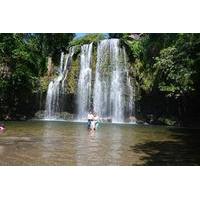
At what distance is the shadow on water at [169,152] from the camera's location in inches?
347

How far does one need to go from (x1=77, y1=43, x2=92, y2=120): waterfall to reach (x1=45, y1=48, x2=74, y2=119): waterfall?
67 cm

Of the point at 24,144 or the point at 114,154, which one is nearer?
the point at 114,154

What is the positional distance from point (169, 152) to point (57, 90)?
1242 cm

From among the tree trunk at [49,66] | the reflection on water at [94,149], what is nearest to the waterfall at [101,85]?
the tree trunk at [49,66]

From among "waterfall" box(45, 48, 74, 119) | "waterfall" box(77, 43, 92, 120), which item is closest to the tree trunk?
"waterfall" box(45, 48, 74, 119)

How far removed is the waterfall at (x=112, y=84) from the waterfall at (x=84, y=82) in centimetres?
38

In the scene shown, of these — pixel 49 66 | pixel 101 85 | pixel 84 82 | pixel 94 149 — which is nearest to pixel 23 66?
pixel 49 66

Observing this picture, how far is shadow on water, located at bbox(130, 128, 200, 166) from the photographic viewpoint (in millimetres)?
8820

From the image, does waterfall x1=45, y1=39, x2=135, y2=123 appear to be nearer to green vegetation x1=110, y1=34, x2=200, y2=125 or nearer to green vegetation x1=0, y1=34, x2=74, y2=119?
green vegetation x1=110, y1=34, x2=200, y2=125

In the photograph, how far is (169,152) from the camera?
9992 mm
